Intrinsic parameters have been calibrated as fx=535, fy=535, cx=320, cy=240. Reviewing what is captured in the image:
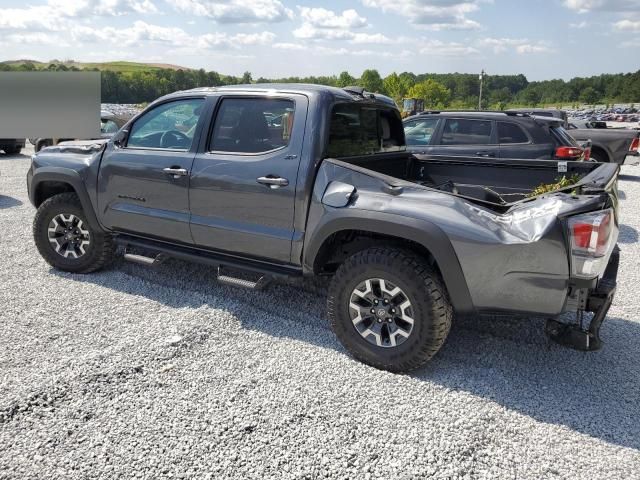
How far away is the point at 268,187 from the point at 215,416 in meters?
1.59

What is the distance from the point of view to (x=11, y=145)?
1600 centimetres

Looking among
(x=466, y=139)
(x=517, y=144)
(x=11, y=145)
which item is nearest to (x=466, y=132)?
(x=466, y=139)

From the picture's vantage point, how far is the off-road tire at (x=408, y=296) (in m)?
3.24

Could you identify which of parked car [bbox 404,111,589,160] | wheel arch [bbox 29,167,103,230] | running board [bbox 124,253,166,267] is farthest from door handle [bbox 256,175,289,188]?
parked car [bbox 404,111,589,160]

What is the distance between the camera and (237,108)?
4.10m

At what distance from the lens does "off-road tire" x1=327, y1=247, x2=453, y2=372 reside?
324cm

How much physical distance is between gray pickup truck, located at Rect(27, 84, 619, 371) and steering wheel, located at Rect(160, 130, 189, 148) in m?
0.02

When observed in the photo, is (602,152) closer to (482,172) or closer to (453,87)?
(482,172)

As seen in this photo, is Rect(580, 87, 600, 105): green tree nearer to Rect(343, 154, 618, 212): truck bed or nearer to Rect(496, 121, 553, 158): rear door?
Rect(496, 121, 553, 158): rear door

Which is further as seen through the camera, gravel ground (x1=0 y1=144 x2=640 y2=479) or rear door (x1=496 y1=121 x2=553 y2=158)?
rear door (x1=496 y1=121 x2=553 y2=158)

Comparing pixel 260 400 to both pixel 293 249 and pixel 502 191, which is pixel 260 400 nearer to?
pixel 293 249

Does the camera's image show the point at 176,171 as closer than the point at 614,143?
Yes

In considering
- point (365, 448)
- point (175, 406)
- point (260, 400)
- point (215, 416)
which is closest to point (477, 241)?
point (365, 448)

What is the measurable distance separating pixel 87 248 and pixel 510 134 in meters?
6.15
